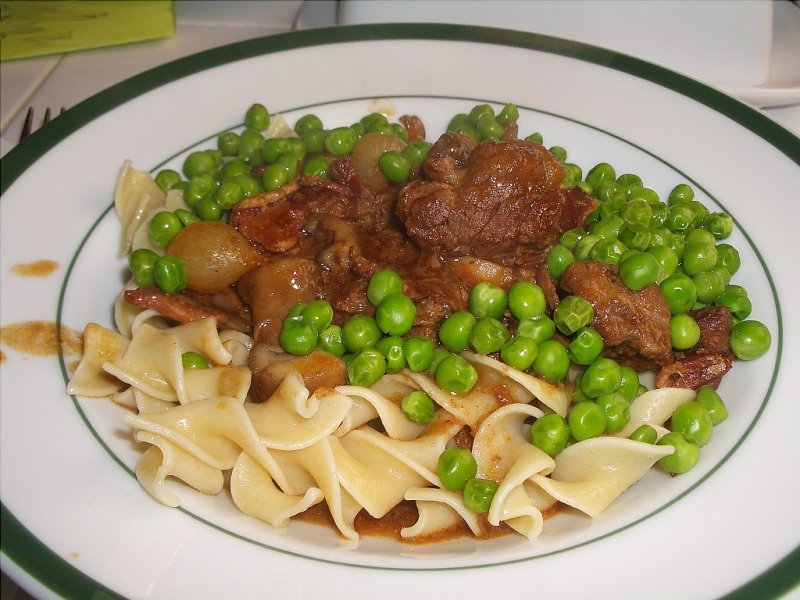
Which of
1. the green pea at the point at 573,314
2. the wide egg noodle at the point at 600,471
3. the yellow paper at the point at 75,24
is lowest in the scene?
the wide egg noodle at the point at 600,471

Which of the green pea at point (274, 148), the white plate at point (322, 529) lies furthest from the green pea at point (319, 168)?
the white plate at point (322, 529)

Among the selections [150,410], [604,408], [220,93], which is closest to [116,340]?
[150,410]

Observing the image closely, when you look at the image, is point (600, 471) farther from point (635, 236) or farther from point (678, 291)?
point (635, 236)

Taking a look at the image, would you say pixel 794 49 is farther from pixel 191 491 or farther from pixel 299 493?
pixel 191 491

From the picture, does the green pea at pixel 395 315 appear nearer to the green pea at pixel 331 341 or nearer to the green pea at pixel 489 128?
the green pea at pixel 331 341

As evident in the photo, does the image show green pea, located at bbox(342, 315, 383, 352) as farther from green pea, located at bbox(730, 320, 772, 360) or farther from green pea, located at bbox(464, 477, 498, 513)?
green pea, located at bbox(730, 320, 772, 360)

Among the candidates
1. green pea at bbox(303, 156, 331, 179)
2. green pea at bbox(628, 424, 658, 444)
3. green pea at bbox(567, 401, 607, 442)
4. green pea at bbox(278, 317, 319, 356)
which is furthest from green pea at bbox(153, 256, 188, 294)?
green pea at bbox(628, 424, 658, 444)
